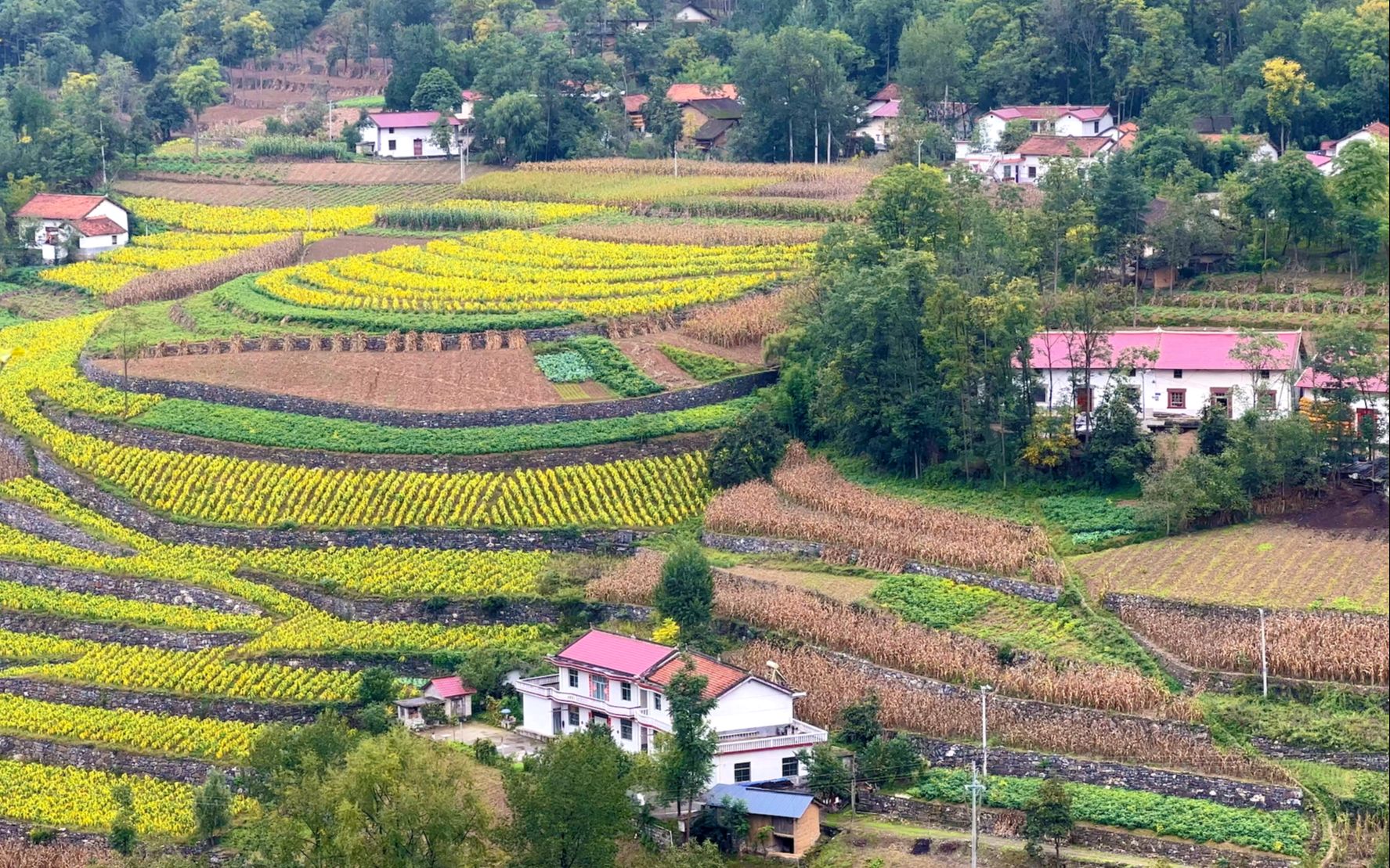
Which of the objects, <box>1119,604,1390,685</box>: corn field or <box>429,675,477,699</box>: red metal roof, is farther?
<box>429,675,477,699</box>: red metal roof

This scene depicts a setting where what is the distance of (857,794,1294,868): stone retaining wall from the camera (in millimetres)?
45062

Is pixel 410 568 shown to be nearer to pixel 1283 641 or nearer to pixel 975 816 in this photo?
pixel 975 816

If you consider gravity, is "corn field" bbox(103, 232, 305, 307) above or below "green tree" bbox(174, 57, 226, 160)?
below

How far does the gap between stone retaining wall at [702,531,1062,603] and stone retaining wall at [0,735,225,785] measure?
13451 mm

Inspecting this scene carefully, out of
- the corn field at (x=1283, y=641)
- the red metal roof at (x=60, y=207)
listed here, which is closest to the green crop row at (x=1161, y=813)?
the corn field at (x=1283, y=641)

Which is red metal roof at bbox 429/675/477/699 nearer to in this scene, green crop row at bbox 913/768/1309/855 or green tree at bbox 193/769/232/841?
green tree at bbox 193/769/232/841

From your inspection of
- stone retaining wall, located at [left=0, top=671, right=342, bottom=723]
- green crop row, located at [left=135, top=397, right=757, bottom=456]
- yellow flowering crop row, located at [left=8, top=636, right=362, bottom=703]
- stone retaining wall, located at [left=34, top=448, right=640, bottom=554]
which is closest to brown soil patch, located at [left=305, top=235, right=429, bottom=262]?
green crop row, located at [left=135, top=397, right=757, bottom=456]

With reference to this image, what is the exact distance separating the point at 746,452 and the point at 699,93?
44592mm

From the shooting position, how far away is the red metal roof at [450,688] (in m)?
55.9

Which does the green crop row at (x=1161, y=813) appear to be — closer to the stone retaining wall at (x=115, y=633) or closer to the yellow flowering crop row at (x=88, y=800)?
the yellow flowering crop row at (x=88, y=800)

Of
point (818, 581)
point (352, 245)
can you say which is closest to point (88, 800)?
point (818, 581)

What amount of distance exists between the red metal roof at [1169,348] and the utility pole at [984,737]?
587 inches

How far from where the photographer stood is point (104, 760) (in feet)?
181

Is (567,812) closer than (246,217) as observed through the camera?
Yes
